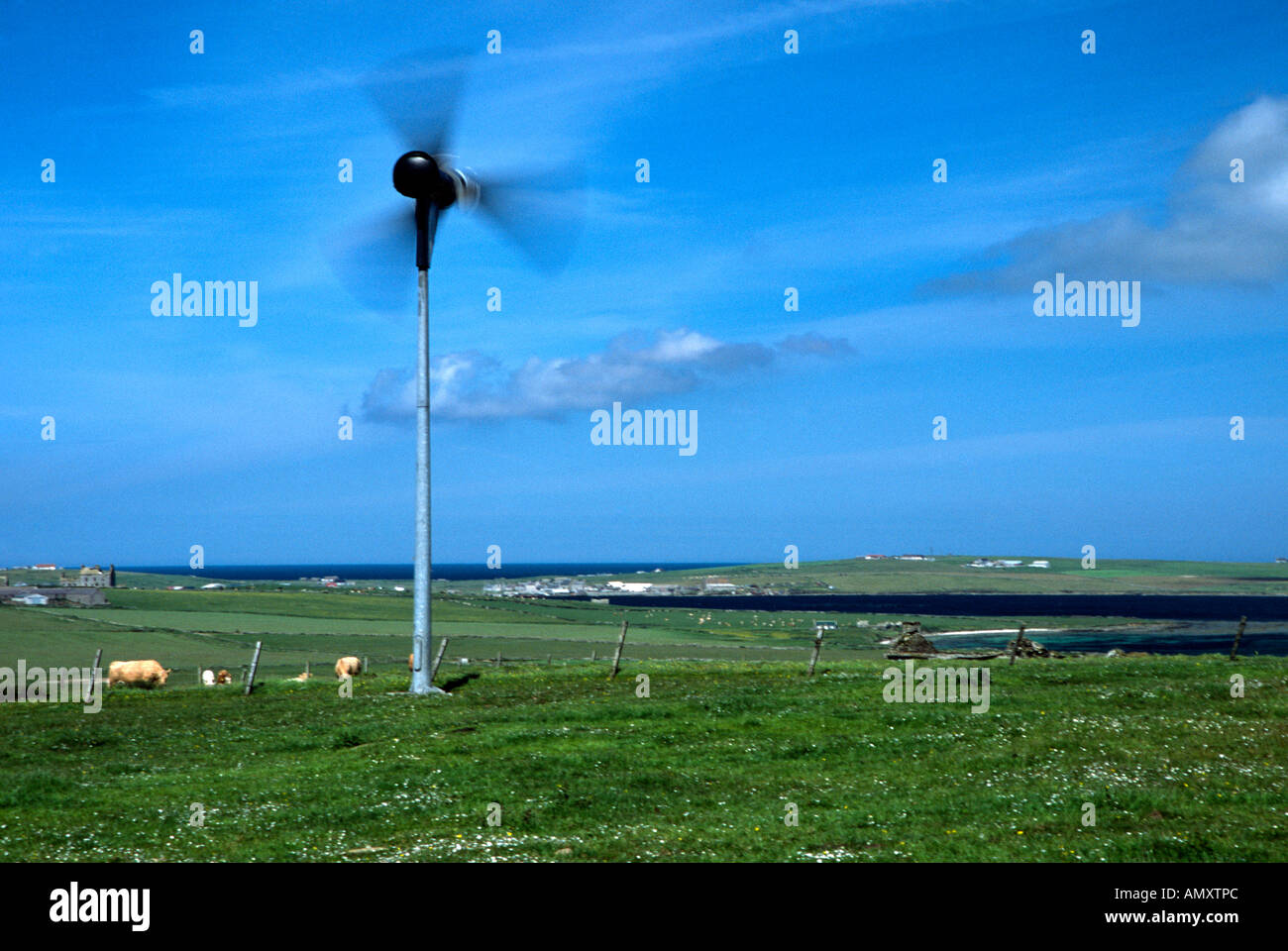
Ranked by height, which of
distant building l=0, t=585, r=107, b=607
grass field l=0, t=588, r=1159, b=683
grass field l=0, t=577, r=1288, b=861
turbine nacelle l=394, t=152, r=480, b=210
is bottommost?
grass field l=0, t=588, r=1159, b=683

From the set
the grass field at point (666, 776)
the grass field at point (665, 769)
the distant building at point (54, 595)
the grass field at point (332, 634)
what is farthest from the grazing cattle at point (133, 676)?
the distant building at point (54, 595)

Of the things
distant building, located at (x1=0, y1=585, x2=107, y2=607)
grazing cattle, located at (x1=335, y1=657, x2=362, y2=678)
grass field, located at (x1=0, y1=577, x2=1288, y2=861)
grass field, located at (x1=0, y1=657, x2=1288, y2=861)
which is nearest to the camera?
grass field, located at (x1=0, y1=657, x2=1288, y2=861)

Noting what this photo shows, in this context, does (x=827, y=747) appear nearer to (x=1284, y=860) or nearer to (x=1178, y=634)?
(x=1284, y=860)

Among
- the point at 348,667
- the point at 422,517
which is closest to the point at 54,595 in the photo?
the point at 348,667

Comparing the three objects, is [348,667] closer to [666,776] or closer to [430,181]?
[430,181]

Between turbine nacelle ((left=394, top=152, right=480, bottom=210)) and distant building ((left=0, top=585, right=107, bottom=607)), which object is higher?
turbine nacelle ((left=394, top=152, right=480, bottom=210))

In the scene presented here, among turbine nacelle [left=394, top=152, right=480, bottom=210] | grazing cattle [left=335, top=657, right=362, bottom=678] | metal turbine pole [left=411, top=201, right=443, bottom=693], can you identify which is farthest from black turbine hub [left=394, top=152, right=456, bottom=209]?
grazing cattle [left=335, top=657, right=362, bottom=678]

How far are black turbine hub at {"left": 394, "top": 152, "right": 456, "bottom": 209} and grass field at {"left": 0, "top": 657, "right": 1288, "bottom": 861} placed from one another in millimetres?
18443

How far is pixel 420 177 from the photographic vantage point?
3759 centimetres

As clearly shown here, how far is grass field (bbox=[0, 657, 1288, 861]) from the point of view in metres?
15.6

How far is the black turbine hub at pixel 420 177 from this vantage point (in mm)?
37562

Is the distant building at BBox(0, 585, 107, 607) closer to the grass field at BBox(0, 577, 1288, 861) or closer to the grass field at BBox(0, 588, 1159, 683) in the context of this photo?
the grass field at BBox(0, 588, 1159, 683)
